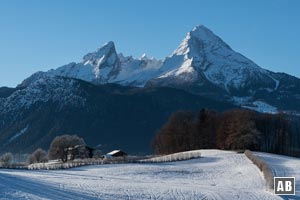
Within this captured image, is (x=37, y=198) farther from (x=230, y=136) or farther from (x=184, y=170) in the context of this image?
(x=230, y=136)

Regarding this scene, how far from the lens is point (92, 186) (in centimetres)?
4919

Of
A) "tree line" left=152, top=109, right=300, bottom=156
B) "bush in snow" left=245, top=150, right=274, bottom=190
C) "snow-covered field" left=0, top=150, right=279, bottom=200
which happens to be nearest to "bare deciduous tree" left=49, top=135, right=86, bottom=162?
"tree line" left=152, top=109, right=300, bottom=156

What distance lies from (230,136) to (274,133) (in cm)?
2573

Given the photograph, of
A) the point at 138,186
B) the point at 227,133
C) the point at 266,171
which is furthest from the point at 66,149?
the point at 138,186

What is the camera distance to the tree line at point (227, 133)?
128 meters

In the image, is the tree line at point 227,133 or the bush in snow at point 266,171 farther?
the tree line at point 227,133

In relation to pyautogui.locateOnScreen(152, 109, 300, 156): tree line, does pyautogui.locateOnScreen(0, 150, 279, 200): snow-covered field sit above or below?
below

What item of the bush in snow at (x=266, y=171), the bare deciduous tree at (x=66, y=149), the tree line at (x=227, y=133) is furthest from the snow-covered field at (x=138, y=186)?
the bare deciduous tree at (x=66, y=149)

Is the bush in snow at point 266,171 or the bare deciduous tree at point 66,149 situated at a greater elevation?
the bare deciduous tree at point 66,149

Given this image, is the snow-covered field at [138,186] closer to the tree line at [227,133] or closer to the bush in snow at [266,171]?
the bush in snow at [266,171]

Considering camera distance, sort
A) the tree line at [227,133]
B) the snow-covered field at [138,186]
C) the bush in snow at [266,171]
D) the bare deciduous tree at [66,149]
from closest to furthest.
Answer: the snow-covered field at [138,186] → the bush in snow at [266,171] → the tree line at [227,133] → the bare deciduous tree at [66,149]

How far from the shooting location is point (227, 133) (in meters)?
130

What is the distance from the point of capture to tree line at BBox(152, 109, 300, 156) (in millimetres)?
128000

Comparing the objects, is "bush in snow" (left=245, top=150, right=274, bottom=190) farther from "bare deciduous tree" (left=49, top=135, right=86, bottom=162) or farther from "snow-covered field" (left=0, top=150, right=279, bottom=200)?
"bare deciduous tree" (left=49, top=135, right=86, bottom=162)
